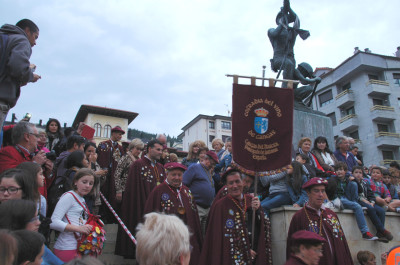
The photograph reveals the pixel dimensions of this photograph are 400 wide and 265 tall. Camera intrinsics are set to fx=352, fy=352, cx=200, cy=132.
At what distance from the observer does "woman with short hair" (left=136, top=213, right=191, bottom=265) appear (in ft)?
7.41

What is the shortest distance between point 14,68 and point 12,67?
3 centimetres

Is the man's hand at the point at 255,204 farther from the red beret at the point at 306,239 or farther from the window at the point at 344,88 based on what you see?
the window at the point at 344,88

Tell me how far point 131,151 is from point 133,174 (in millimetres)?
1262

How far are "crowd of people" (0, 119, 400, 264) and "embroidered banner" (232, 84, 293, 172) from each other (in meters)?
0.26

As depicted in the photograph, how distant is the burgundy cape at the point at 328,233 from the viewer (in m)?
5.05

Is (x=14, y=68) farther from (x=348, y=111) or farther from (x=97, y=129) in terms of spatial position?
(x=97, y=129)

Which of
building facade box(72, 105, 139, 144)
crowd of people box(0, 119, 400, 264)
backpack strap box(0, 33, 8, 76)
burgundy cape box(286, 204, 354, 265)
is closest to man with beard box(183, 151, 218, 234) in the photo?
crowd of people box(0, 119, 400, 264)

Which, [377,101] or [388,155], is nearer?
[388,155]

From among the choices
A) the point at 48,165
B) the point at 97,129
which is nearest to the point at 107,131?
the point at 97,129

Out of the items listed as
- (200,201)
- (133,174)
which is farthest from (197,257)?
(133,174)

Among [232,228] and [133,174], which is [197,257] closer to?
[232,228]

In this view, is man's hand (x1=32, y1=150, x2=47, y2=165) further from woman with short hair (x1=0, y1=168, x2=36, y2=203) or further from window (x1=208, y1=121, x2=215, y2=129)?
window (x1=208, y1=121, x2=215, y2=129)

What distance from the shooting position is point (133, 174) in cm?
667

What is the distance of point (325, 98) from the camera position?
141 ft
